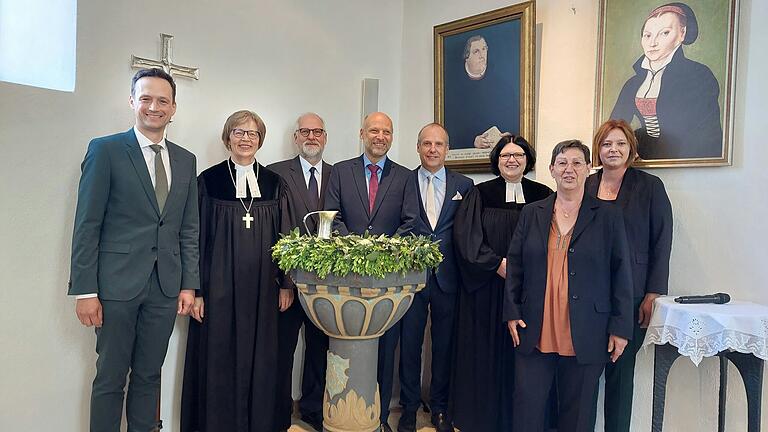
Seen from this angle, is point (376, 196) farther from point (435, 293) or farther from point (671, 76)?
point (671, 76)

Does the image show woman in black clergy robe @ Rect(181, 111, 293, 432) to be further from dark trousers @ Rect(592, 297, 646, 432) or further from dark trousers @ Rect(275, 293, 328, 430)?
dark trousers @ Rect(592, 297, 646, 432)

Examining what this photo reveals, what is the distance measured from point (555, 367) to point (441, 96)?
2195 mm

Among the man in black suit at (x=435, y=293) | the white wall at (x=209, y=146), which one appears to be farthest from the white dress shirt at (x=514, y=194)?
the white wall at (x=209, y=146)

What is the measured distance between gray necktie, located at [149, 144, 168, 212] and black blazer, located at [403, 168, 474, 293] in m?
1.29

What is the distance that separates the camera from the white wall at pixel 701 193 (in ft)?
8.87

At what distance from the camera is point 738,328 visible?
2.35m

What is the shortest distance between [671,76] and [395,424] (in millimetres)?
2610

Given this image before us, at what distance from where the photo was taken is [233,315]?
3023 mm

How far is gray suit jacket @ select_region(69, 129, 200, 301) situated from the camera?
2.32 meters

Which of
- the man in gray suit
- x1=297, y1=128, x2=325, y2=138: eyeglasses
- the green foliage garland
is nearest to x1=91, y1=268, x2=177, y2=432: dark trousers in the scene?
the man in gray suit

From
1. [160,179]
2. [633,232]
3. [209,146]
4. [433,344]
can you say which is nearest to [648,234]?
[633,232]

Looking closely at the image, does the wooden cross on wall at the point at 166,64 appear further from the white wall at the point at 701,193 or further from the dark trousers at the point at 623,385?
the dark trousers at the point at 623,385

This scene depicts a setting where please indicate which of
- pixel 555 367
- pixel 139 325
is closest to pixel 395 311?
pixel 555 367

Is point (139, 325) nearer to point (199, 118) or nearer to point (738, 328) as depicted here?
point (199, 118)
